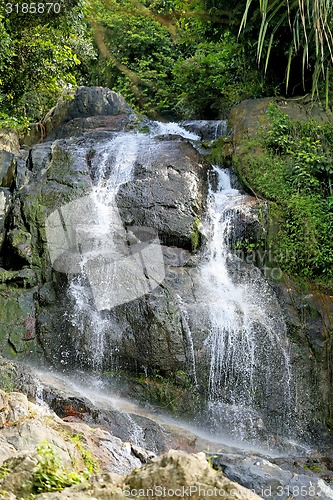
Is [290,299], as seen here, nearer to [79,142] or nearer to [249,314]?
A: [249,314]

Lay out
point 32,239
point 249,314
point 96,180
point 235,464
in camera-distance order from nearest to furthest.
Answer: point 235,464 < point 249,314 < point 32,239 < point 96,180

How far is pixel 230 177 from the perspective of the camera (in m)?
11.4

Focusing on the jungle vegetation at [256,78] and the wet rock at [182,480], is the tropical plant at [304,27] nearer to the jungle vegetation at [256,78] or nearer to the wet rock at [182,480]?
the jungle vegetation at [256,78]

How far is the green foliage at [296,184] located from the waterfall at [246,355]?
96 centimetres

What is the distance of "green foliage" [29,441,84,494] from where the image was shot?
9.02 feet

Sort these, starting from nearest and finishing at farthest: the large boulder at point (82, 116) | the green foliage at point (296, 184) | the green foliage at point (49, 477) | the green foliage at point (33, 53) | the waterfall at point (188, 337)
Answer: the green foliage at point (49, 477) → the waterfall at point (188, 337) → the green foliage at point (296, 184) → the green foliage at point (33, 53) → the large boulder at point (82, 116)

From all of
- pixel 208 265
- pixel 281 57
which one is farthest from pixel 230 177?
pixel 281 57

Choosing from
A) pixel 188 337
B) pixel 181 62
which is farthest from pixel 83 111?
pixel 188 337

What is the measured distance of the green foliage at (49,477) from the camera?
275cm

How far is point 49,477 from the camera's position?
2.79 metres

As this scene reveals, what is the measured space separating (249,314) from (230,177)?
367 cm

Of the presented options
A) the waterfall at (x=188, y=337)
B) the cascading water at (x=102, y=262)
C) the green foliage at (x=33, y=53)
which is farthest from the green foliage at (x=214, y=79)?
the waterfall at (x=188, y=337)

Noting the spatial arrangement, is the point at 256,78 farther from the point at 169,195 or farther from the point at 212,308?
the point at 212,308

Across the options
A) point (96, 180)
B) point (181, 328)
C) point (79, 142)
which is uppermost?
point (79, 142)
